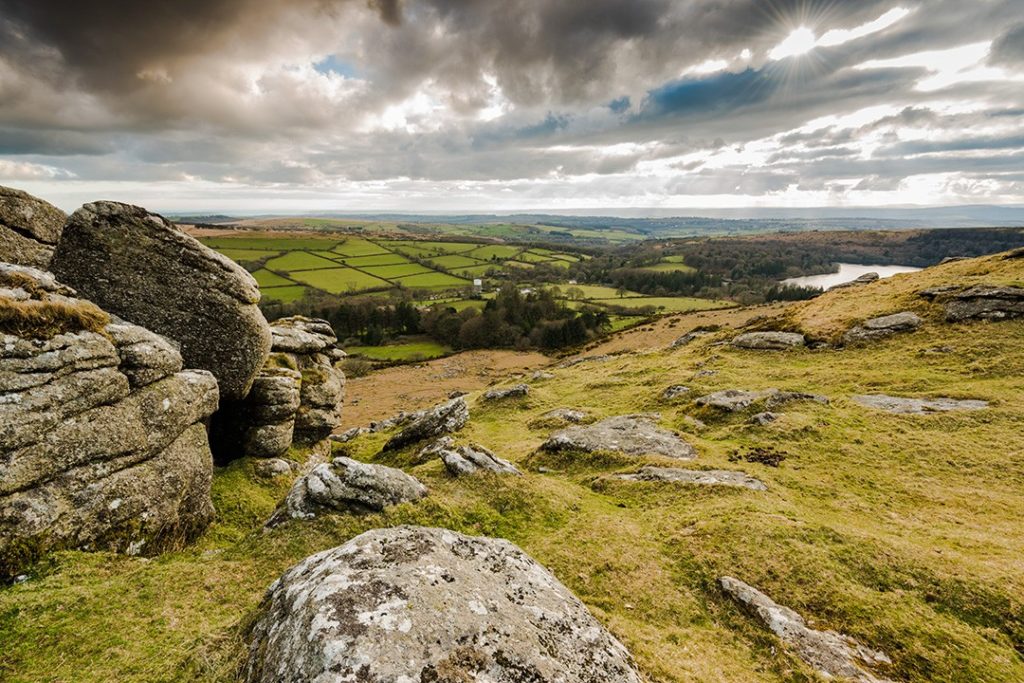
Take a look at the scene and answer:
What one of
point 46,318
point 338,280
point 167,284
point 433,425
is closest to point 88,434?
point 46,318

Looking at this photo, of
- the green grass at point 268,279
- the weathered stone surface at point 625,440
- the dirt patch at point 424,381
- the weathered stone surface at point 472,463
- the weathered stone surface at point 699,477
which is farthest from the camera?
the green grass at point 268,279

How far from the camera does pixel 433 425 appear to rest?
82.7ft

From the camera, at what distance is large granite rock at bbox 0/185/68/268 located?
51.1ft

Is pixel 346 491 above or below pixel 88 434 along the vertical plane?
below

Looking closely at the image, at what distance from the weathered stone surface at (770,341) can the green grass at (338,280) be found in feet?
350

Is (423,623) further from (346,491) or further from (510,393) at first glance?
(510,393)

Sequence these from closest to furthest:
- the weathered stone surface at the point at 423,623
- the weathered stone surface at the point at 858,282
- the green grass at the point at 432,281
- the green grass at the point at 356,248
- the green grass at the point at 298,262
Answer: the weathered stone surface at the point at 423,623
the weathered stone surface at the point at 858,282
the green grass at the point at 432,281
the green grass at the point at 298,262
the green grass at the point at 356,248

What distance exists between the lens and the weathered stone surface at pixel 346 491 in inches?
524

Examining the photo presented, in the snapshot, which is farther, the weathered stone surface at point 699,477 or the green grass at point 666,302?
the green grass at point 666,302

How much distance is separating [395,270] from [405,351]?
243 ft

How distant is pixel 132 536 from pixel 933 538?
22484mm

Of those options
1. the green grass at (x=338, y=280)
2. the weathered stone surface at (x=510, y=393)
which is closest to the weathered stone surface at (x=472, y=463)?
the weathered stone surface at (x=510, y=393)

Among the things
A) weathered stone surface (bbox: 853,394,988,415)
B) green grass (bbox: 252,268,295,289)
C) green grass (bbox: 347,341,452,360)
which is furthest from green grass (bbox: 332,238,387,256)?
weathered stone surface (bbox: 853,394,988,415)

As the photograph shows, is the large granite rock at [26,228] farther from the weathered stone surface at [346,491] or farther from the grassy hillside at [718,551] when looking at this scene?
the weathered stone surface at [346,491]
